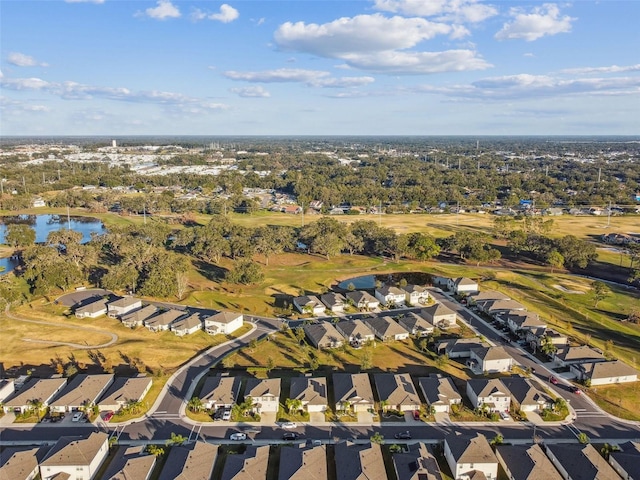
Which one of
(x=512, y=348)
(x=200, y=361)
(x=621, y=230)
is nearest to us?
(x=200, y=361)

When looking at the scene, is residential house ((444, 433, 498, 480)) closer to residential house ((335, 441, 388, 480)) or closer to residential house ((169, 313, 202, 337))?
residential house ((335, 441, 388, 480))

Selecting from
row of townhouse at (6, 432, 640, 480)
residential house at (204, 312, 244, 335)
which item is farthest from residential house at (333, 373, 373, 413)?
residential house at (204, 312, 244, 335)

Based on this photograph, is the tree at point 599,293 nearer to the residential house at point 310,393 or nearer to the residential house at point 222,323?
the residential house at point 310,393

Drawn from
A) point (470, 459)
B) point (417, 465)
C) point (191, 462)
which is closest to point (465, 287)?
point (470, 459)

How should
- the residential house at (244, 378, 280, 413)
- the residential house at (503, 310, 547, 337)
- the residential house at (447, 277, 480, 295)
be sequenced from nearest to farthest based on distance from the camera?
1. the residential house at (244, 378, 280, 413)
2. the residential house at (503, 310, 547, 337)
3. the residential house at (447, 277, 480, 295)

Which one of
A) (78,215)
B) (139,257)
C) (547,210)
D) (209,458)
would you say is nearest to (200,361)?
(209,458)

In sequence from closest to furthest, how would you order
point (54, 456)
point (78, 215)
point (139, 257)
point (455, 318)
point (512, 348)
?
1. point (54, 456)
2. point (512, 348)
3. point (455, 318)
4. point (139, 257)
5. point (78, 215)

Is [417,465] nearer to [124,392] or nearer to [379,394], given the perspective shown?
[379,394]

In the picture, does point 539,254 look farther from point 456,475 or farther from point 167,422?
point 167,422
